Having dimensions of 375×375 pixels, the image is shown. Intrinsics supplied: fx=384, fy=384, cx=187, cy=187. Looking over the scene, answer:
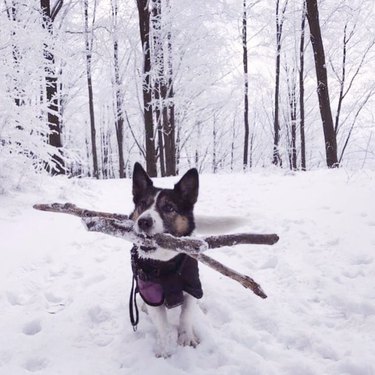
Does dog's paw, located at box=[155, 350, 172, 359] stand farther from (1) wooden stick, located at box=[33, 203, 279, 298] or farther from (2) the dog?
(1) wooden stick, located at box=[33, 203, 279, 298]

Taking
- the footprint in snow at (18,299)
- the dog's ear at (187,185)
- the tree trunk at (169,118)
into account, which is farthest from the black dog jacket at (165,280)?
the tree trunk at (169,118)

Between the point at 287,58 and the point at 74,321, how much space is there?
2223 centimetres

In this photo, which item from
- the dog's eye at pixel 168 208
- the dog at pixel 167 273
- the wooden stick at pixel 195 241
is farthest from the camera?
the dog's eye at pixel 168 208

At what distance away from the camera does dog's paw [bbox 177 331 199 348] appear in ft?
10.2

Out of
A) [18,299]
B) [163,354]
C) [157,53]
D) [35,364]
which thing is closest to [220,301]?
[163,354]

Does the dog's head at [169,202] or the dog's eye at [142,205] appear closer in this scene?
the dog's head at [169,202]

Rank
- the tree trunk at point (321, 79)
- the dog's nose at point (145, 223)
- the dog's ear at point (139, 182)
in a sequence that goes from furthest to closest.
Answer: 1. the tree trunk at point (321, 79)
2. the dog's ear at point (139, 182)
3. the dog's nose at point (145, 223)

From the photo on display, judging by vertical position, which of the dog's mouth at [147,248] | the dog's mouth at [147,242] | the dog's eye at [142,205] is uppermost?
the dog's eye at [142,205]

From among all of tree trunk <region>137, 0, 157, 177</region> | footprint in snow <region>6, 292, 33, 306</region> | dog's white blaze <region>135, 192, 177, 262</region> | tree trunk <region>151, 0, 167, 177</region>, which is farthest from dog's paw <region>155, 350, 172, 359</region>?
tree trunk <region>151, 0, 167, 177</region>

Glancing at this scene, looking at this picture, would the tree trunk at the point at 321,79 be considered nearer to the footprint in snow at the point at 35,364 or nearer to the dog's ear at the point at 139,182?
the dog's ear at the point at 139,182

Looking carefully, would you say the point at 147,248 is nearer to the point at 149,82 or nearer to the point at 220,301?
the point at 220,301

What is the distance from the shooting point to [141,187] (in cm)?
360

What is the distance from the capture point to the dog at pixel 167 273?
309cm

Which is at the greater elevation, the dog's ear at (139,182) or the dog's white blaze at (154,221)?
the dog's ear at (139,182)
